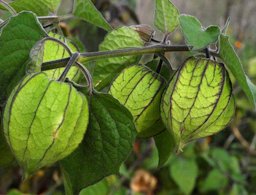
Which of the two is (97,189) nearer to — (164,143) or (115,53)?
(164,143)

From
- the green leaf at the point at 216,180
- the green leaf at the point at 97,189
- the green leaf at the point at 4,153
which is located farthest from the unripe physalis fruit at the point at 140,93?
the green leaf at the point at 216,180

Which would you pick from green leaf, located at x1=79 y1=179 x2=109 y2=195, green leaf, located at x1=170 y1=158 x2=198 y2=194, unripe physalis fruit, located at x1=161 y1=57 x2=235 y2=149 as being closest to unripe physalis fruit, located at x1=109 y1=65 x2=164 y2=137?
unripe physalis fruit, located at x1=161 y1=57 x2=235 y2=149

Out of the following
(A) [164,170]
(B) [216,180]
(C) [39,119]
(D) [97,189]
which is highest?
(C) [39,119]

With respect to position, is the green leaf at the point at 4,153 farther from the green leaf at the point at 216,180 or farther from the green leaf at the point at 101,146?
the green leaf at the point at 216,180

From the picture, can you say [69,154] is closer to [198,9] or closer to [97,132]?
[97,132]

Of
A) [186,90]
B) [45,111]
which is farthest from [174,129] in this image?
[45,111]

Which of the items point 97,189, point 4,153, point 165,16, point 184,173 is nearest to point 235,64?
point 165,16
